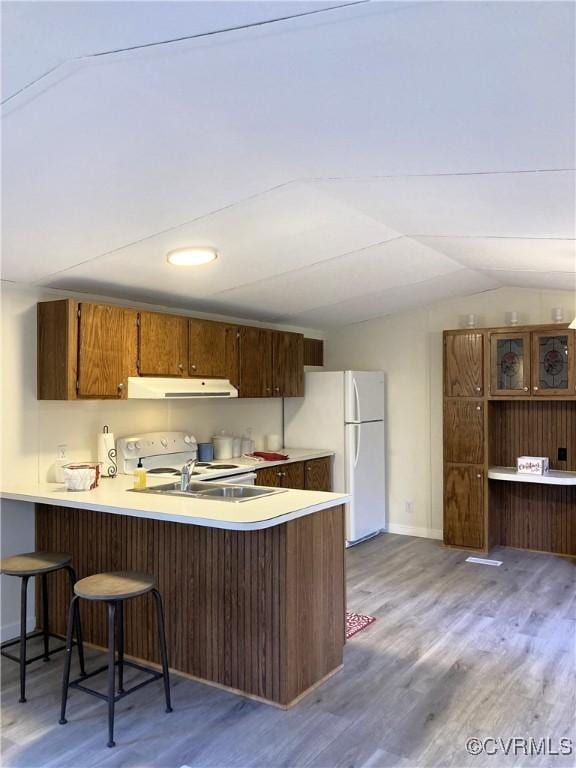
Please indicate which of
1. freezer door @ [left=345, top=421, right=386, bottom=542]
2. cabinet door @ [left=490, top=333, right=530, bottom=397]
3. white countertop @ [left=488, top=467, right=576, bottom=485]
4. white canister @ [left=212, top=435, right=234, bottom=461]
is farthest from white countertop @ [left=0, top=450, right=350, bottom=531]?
cabinet door @ [left=490, top=333, right=530, bottom=397]

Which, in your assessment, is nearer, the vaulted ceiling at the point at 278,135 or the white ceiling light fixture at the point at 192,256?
the vaulted ceiling at the point at 278,135

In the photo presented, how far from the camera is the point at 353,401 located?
5762mm

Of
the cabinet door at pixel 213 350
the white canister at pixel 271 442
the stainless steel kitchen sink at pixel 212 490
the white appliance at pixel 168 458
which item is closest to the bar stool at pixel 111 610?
the stainless steel kitchen sink at pixel 212 490

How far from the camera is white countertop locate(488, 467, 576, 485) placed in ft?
16.5

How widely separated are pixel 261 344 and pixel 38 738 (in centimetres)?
340

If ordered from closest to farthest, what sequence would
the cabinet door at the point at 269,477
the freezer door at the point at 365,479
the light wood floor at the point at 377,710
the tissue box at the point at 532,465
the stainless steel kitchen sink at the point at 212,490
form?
the light wood floor at the point at 377,710
the stainless steel kitchen sink at the point at 212,490
the cabinet door at the point at 269,477
the tissue box at the point at 532,465
the freezer door at the point at 365,479

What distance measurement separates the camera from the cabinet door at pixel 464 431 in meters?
5.46

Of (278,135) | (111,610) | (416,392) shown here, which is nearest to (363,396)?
(416,392)

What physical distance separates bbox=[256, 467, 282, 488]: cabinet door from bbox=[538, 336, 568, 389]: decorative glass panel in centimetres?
235

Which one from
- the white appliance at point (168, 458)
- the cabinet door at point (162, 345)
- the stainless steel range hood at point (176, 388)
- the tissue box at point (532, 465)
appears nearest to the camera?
the stainless steel range hood at point (176, 388)

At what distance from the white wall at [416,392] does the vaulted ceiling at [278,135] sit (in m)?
1.97

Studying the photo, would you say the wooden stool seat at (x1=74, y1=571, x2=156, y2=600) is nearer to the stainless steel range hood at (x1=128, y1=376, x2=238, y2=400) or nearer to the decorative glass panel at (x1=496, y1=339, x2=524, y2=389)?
the stainless steel range hood at (x1=128, y1=376, x2=238, y2=400)

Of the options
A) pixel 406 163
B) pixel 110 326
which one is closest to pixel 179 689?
pixel 110 326

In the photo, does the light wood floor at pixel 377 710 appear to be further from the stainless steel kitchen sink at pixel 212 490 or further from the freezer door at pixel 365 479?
the freezer door at pixel 365 479
